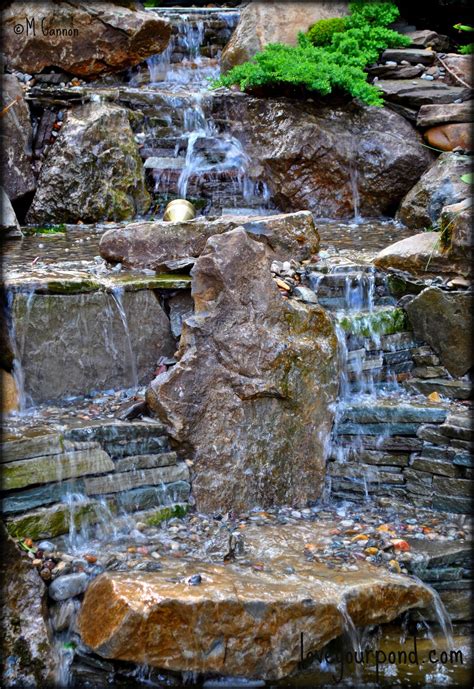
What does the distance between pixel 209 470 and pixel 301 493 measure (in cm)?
62

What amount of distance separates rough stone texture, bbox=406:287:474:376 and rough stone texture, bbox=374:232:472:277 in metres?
0.22

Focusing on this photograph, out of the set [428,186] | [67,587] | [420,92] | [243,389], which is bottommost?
[67,587]

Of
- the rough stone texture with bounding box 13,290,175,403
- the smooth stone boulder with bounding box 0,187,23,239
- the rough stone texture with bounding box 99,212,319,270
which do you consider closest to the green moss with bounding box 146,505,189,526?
the rough stone texture with bounding box 13,290,175,403

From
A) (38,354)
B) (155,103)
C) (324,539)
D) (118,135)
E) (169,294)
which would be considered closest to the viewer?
(324,539)

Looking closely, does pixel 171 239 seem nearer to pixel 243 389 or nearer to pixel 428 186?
pixel 243 389

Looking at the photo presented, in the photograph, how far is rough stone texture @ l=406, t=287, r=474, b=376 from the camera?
203 inches

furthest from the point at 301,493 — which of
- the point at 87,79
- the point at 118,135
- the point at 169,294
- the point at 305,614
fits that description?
the point at 87,79

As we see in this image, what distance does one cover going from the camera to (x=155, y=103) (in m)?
8.77

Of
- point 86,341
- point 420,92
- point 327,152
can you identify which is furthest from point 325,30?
point 86,341

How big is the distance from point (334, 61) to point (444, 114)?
4.82ft

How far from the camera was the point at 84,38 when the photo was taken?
9156 millimetres

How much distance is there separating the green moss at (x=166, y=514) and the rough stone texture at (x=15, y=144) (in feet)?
15.2

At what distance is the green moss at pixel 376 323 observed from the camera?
5.21m

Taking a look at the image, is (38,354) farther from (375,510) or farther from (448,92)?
(448,92)
